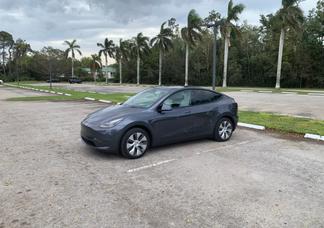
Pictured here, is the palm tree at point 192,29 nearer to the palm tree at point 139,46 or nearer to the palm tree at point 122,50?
the palm tree at point 139,46

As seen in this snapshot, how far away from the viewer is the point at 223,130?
750cm

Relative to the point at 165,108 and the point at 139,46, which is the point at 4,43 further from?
the point at 165,108

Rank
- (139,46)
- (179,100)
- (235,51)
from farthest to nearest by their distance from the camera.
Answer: (139,46), (235,51), (179,100)

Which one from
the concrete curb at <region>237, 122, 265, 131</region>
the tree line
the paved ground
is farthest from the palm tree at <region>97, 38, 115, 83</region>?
the concrete curb at <region>237, 122, 265, 131</region>

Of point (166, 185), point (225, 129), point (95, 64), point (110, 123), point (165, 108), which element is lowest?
point (166, 185)

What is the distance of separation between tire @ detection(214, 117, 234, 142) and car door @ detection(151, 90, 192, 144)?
3.20 feet

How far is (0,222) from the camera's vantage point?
346cm

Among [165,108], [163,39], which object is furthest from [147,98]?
[163,39]

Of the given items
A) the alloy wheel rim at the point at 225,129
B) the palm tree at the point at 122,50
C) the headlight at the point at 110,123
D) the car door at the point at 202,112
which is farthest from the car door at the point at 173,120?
the palm tree at the point at 122,50

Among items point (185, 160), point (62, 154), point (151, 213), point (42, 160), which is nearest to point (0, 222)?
point (151, 213)

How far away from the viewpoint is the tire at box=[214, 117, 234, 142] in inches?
290

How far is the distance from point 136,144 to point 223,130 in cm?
257

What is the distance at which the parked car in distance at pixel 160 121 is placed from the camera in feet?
19.1

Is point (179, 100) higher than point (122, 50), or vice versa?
point (122, 50)
